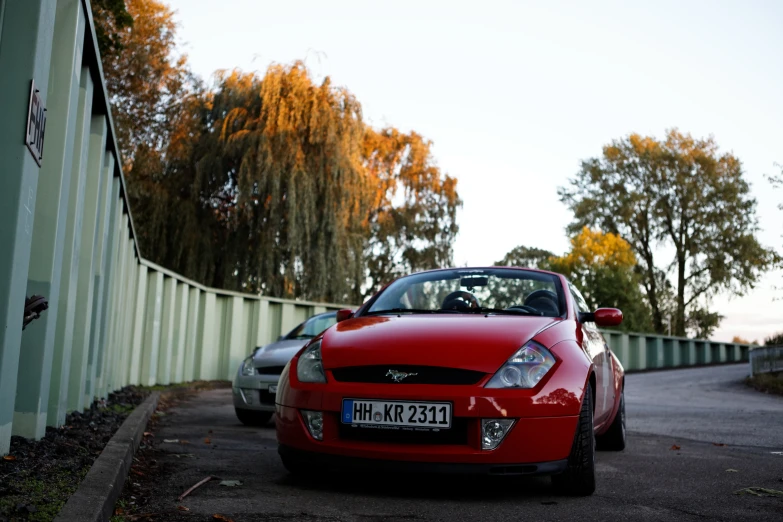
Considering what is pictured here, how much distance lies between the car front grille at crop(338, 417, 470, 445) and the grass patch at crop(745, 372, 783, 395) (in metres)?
15.6

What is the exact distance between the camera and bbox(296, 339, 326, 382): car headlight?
4906 mm

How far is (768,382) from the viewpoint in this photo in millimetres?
19406

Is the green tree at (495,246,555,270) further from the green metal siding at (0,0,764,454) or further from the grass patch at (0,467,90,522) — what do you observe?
the grass patch at (0,467,90,522)

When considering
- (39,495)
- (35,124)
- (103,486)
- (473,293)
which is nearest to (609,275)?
(473,293)

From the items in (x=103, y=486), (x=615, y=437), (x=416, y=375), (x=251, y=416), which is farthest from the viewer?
(x=251, y=416)

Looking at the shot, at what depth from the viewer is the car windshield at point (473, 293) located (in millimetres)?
5914

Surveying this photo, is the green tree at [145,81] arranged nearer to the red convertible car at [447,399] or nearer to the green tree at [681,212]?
the red convertible car at [447,399]

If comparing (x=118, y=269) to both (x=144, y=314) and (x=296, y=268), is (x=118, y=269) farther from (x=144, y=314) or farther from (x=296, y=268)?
(x=296, y=268)

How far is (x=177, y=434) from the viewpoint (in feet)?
25.8

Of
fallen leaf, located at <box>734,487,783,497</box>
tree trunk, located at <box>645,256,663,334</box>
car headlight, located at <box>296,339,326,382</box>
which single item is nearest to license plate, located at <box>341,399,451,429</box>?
car headlight, located at <box>296,339,326,382</box>

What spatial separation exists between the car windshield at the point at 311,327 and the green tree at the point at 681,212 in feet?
126

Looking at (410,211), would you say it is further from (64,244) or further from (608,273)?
(64,244)

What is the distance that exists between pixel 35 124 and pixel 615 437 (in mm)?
5192

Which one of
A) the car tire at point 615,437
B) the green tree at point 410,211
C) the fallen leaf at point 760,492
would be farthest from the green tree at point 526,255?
the fallen leaf at point 760,492
